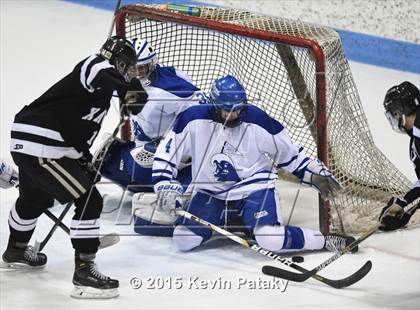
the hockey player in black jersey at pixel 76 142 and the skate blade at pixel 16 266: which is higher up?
the hockey player in black jersey at pixel 76 142

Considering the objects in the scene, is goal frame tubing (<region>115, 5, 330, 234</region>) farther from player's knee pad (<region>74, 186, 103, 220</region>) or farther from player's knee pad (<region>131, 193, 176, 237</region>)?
player's knee pad (<region>74, 186, 103, 220</region>)

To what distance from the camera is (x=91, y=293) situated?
390 cm

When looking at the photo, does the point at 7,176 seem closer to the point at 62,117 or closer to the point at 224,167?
the point at 62,117

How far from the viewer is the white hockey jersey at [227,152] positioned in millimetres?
4293

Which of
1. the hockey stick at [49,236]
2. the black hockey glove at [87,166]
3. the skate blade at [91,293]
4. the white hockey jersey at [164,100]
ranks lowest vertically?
the skate blade at [91,293]

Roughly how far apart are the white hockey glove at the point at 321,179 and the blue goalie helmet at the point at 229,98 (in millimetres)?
341

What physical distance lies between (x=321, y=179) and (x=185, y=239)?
22.5 inches

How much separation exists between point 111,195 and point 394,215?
1.49 meters

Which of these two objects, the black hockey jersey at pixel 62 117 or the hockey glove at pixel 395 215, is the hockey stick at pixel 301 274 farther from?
the black hockey jersey at pixel 62 117

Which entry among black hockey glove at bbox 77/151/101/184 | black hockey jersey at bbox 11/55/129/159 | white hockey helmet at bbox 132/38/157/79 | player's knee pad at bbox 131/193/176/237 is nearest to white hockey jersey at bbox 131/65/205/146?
white hockey helmet at bbox 132/38/157/79

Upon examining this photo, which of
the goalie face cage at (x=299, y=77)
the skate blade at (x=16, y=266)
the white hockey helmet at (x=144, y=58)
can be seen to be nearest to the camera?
the skate blade at (x=16, y=266)

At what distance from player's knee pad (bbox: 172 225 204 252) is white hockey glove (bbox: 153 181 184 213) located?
12 centimetres

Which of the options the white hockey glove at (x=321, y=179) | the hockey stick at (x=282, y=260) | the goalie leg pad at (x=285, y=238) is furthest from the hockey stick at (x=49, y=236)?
the white hockey glove at (x=321, y=179)

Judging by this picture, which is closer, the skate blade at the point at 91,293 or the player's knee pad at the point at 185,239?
the skate blade at the point at 91,293
